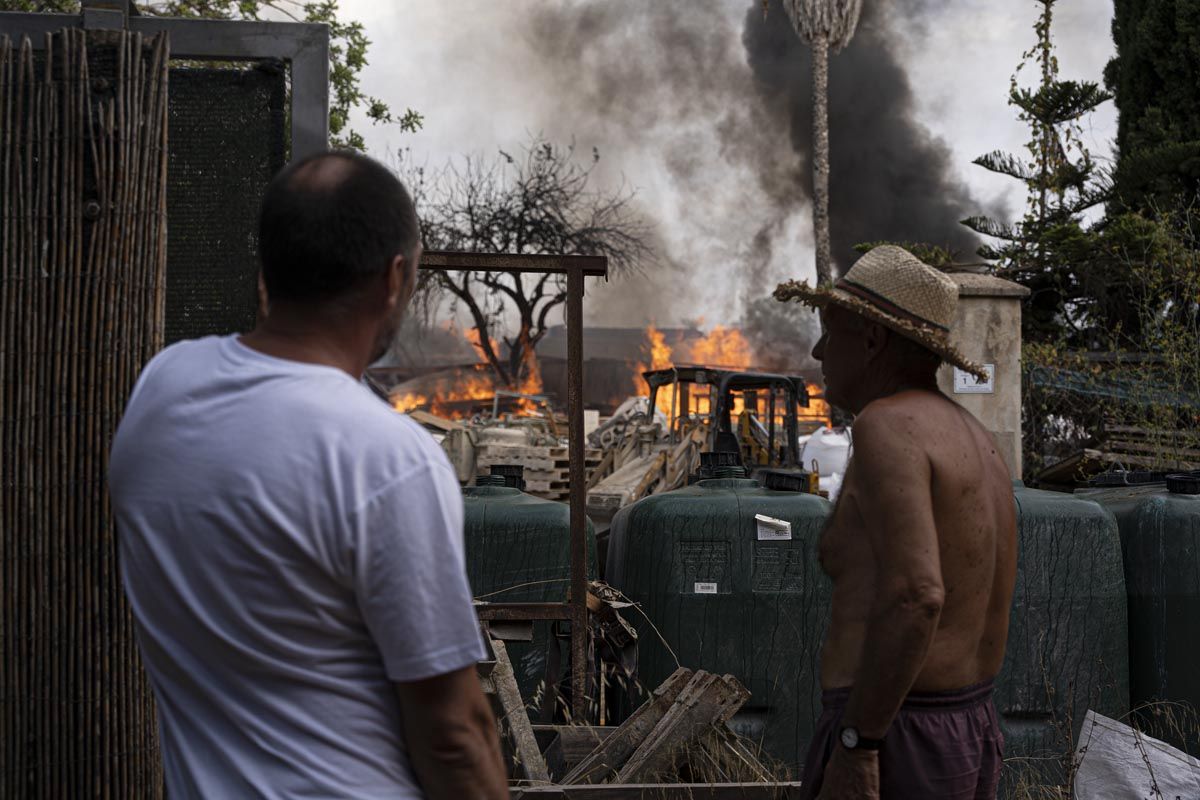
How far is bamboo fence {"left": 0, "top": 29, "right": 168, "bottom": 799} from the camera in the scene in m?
3.03

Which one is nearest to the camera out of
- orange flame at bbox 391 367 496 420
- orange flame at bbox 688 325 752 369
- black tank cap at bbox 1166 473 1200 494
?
black tank cap at bbox 1166 473 1200 494

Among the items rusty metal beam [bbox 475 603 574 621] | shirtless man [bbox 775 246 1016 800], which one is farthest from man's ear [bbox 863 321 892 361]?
rusty metal beam [bbox 475 603 574 621]

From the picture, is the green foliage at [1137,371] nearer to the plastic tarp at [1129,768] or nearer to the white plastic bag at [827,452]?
the white plastic bag at [827,452]

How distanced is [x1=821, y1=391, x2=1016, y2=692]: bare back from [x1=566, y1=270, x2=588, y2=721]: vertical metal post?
2.27m

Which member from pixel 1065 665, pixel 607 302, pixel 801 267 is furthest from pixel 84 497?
pixel 801 267

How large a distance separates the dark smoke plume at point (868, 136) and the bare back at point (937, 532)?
33.9 m

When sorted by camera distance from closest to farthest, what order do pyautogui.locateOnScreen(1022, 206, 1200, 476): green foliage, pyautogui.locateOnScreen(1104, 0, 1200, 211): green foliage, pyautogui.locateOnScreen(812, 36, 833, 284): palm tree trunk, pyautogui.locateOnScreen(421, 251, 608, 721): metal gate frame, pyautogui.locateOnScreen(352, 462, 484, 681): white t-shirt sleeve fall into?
pyautogui.locateOnScreen(352, 462, 484, 681): white t-shirt sleeve < pyautogui.locateOnScreen(421, 251, 608, 721): metal gate frame < pyautogui.locateOnScreen(1022, 206, 1200, 476): green foliage < pyautogui.locateOnScreen(1104, 0, 1200, 211): green foliage < pyautogui.locateOnScreen(812, 36, 833, 284): palm tree trunk

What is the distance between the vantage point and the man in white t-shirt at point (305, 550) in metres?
Result: 1.35

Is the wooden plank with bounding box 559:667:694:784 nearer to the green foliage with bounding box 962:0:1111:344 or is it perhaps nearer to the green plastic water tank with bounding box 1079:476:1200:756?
the green plastic water tank with bounding box 1079:476:1200:756

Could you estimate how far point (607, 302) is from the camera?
41.9m

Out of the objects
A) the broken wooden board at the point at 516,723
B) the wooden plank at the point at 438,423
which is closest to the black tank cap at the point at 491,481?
the broken wooden board at the point at 516,723

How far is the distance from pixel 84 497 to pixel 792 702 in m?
3.45

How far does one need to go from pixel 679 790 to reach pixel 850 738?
1.58 meters

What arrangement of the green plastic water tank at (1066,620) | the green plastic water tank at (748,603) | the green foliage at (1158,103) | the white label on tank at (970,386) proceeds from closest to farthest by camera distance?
the green plastic water tank at (748,603) → the green plastic water tank at (1066,620) → the white label on tank at (970,386) → the green foliage at (1158,103)
